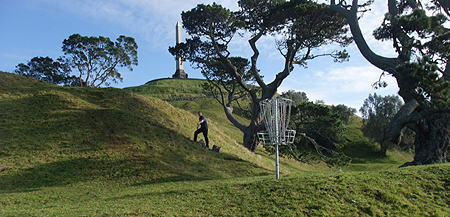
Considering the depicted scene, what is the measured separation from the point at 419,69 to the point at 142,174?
42.1 feet

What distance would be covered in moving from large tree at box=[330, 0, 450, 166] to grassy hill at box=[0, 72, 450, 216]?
3.43m

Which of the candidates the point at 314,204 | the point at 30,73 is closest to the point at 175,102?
the point at 30,73

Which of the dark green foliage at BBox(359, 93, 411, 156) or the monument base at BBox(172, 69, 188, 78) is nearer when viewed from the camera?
the dark green foliage at BBox(359, 93, 411, 156)

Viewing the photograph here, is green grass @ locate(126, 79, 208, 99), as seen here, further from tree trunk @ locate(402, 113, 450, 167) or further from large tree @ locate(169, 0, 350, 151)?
tree trunk @ locate(402, 113, 450, 167)

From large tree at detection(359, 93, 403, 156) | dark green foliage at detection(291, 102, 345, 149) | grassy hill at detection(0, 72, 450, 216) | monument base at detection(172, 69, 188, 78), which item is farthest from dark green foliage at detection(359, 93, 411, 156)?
monument base at detection(172, 69, 188, 78)

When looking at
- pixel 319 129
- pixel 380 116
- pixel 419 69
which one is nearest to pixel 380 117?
pixel 380 116

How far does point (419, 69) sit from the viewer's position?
11562 mm

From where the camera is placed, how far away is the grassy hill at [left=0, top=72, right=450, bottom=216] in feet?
26.1

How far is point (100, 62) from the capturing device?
44.6m

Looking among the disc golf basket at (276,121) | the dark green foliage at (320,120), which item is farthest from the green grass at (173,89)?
the disc golf basket at (276,121)

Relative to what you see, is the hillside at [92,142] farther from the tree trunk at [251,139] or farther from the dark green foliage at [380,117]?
the dark green foliage at [380,117]

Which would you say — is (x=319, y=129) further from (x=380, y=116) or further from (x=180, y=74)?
(x=180, y=74)

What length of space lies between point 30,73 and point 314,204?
5308 centimetres

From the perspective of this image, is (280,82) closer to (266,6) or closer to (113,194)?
(266,6)
